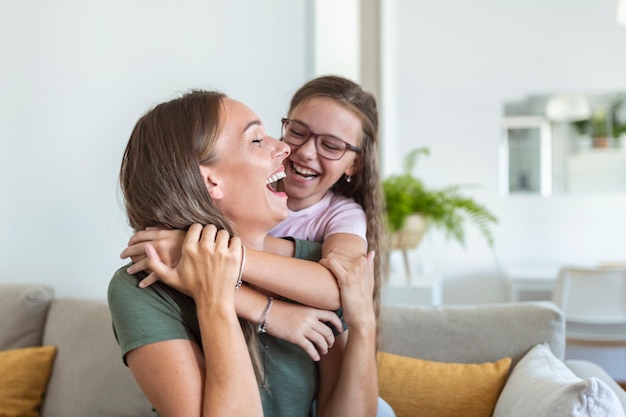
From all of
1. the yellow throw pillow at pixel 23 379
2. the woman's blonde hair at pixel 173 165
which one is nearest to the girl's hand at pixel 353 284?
the woman's blonde hair at pixel 173 165

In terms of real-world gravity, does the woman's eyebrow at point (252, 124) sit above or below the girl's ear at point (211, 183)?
above

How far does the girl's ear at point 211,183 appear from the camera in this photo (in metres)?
1.24

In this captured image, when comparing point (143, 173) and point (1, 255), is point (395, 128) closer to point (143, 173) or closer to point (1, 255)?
point (1, 255)

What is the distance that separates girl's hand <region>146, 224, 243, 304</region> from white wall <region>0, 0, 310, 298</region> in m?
1.36

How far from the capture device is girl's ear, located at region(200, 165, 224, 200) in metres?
1.24

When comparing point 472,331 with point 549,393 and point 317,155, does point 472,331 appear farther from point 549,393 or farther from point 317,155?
point 317,155

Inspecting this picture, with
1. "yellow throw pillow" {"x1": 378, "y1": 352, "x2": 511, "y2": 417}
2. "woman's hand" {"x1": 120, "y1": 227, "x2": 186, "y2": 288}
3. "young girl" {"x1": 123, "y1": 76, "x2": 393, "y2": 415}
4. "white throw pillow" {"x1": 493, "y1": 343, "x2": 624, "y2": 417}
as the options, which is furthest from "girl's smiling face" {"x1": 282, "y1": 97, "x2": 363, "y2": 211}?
"white throw pillow" {"x1": 493, "y1": 343, "x2": 624, "y2": 417}

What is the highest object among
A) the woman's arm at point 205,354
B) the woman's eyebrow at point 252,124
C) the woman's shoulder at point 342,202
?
the woman's eyebrow at point 252,124

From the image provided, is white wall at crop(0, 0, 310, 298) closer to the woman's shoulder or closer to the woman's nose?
the woman's shoulder

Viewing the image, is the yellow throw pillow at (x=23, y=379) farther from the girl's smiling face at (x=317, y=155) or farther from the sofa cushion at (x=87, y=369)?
the girl's smiling face at (x=317, y=155)

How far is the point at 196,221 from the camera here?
122 cm

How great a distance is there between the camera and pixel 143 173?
1205mm

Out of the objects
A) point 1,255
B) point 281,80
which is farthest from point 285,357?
point 1,255

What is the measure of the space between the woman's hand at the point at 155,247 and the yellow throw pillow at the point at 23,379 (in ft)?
3.38
